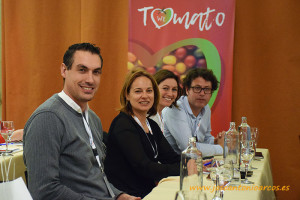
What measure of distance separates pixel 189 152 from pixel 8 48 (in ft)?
12.9

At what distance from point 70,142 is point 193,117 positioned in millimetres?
1622

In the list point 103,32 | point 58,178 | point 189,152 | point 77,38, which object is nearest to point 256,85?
point 103,32

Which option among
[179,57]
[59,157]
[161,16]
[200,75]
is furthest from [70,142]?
[161,16]

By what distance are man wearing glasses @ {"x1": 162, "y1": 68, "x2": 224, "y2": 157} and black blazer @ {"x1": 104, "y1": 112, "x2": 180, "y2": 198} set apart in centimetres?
61

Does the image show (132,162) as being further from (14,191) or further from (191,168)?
(14,191)

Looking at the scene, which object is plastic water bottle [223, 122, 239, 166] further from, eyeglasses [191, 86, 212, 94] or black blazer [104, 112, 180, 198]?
eyeglasses [191, 86, 212, 94]

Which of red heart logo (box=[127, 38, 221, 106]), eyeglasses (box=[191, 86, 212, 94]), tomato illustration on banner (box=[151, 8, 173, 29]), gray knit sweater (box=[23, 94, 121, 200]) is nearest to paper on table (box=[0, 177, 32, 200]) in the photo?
gray knit sweater (box=[23, 94, 121, 200])

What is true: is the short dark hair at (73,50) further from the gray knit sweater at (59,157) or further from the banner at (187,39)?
the banner at (187,39)

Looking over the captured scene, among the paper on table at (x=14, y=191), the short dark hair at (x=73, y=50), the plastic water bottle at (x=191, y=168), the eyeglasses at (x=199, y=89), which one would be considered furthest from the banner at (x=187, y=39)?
the paper on table at (x=14, y=191)

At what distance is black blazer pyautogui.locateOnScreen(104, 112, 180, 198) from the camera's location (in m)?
1.93

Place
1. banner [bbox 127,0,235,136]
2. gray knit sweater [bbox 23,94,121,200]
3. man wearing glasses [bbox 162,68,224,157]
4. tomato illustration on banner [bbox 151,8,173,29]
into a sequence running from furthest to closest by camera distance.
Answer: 1. tomato illustration on banner [bbox 151,8,173,29]
2. banner [bbox 127,0,235,136]
3. man wearing glasses [bbox 162,68,224,157]
4. gray knit sweater [bbox 23,94,121,200]

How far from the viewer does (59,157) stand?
1.50 meters

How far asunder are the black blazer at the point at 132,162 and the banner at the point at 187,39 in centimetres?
202

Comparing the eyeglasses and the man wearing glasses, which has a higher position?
the eyeglasses
